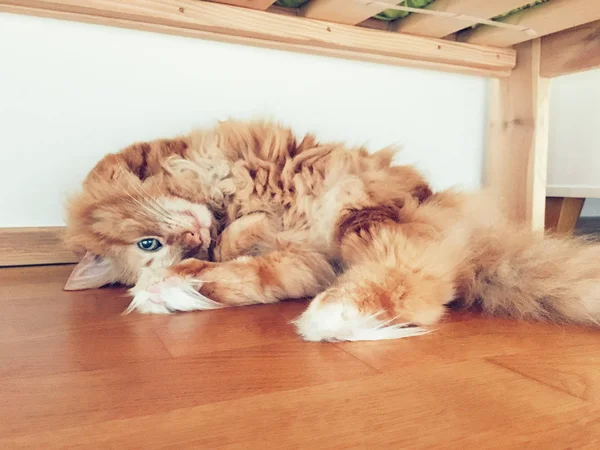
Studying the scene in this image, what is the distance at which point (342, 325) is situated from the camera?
941mm

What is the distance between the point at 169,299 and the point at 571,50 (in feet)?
5.03

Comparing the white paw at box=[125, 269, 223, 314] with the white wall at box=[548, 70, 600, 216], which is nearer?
the white paw at box=[125, 269, 223, 314]

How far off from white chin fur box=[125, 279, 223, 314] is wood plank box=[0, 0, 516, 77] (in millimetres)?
838

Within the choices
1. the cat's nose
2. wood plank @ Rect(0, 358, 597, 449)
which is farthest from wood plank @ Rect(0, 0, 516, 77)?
wood plank @ Rect(0, 358, 597, 449)

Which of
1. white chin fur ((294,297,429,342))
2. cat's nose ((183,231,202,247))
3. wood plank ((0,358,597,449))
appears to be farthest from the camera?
cat's nose ((183,231,202,247))

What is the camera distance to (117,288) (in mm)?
1522

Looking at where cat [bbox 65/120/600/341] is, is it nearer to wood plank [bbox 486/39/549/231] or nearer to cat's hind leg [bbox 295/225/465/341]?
cat's hind leg [bbox 295/225/465/341]

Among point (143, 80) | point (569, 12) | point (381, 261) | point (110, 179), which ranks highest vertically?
point (569, 12)

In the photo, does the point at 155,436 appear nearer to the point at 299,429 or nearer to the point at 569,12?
the point at 299,429

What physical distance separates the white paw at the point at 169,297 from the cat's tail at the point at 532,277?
59 cm

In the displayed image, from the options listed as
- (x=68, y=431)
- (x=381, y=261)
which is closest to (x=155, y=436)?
(x=68, y=431)

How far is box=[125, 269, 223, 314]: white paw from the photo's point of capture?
1.19 m

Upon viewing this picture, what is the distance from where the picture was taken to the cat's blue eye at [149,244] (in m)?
1.43

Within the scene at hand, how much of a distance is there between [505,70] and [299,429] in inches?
71.2
